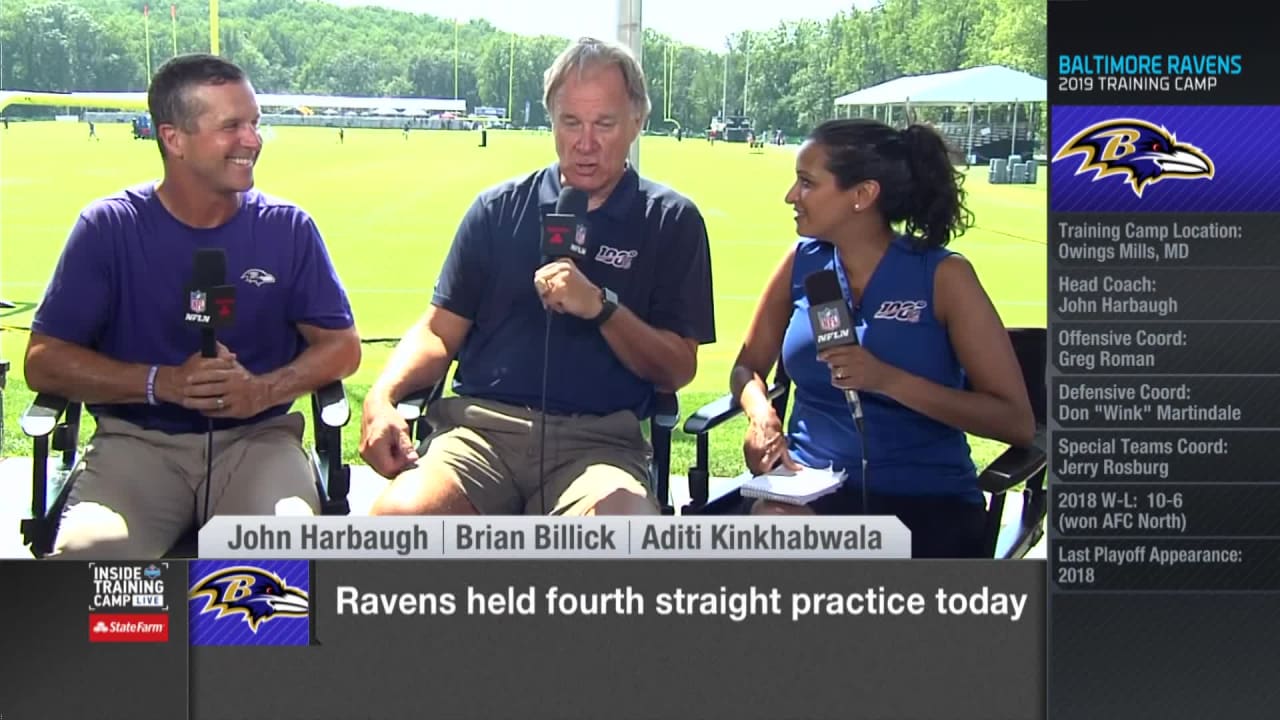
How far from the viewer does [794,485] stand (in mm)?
3426

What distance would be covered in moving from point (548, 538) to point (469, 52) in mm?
1081

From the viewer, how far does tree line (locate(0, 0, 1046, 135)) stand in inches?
132

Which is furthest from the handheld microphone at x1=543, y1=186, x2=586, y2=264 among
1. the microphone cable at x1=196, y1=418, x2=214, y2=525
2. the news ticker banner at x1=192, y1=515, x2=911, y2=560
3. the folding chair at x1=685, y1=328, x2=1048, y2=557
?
the microphone cable at x1=196, y1=418, x2=214, y2=525

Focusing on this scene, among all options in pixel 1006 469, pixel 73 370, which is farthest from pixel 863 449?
pixel 73 370

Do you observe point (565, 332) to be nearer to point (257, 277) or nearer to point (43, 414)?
point (257, 277)

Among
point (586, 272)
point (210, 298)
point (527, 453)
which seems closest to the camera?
point (210, 298)

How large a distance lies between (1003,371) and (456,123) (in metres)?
1.32

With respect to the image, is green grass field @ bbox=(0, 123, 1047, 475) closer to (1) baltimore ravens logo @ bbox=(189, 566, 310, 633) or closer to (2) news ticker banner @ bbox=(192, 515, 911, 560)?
(2) news ticker banner @ bbox=(192, 515, 911, 560)

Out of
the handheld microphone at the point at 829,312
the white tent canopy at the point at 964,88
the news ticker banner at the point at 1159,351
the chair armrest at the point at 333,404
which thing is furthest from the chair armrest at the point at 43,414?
the news ticker banner at the point at 1159,351

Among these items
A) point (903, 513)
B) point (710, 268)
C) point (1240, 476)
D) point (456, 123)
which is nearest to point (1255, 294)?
point (1240, 476)

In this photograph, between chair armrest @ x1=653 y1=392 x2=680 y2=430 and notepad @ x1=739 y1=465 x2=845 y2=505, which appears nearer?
notepad @ x1=739 y1=465 x2=845 y2=505

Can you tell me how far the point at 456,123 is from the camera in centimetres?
340

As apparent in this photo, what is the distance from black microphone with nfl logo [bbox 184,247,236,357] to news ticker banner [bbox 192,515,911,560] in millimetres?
413

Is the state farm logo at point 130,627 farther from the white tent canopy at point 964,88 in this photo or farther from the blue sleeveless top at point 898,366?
the white tent canopy at point 964,88
